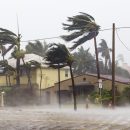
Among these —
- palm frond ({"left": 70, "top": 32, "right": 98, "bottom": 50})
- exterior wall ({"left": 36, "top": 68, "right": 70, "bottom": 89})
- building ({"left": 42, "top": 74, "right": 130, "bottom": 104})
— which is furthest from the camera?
exterior wall ({"left": 36, "top": 68, "right": 70, "bottom": 89})

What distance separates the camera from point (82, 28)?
49500 millimetres

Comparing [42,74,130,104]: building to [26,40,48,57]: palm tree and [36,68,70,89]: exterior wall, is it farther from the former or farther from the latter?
[26,40,48,57]: palm tree

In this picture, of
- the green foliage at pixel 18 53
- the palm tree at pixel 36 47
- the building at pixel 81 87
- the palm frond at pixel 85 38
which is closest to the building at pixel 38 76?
the building at pixel 81 87

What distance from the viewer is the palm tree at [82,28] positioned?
4832cm

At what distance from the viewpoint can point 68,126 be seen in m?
25.5

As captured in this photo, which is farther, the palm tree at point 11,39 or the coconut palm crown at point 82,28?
the palm tree at point 11,39

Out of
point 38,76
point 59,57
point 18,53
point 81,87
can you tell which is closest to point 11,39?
point 18,53

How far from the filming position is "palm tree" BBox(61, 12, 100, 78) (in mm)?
48319

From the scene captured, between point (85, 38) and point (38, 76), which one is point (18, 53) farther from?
point (85, 38)

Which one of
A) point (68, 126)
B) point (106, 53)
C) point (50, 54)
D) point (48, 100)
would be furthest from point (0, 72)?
point (68, 126)

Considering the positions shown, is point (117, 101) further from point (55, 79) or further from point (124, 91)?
point (55, 79)

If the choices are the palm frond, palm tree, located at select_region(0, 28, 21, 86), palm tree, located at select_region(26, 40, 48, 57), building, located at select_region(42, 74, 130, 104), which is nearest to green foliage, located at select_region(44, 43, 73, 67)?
the palm frond

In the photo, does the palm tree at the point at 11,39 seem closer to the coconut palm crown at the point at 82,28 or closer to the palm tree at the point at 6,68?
the palm tree at the point at 6,68

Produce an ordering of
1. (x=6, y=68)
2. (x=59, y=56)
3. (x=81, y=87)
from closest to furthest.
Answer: (x=59, y=56), (x=81, y=87), (x=6, y=68)
